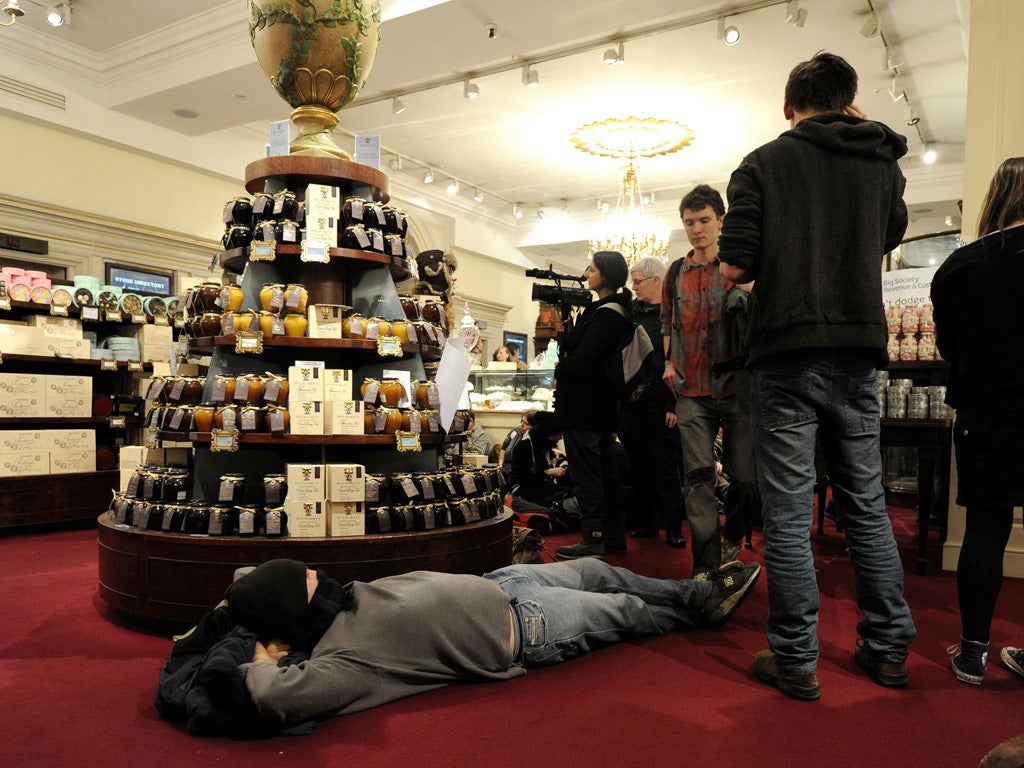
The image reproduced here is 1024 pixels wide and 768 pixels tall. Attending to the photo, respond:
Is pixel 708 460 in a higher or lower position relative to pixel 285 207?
lower

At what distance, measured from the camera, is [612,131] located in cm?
883

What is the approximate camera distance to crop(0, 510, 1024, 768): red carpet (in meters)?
1.73

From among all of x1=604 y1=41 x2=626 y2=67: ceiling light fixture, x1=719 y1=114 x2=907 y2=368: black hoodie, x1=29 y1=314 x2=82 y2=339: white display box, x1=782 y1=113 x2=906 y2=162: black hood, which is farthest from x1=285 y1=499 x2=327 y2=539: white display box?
x1=604 y1=41 x2=626 y2=67: ceiling light fixture

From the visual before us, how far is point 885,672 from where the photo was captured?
213cm

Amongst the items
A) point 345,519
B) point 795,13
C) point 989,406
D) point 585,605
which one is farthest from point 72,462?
point 795,13

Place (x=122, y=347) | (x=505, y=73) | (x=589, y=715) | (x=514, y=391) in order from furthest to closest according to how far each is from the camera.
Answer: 1. (x=514, y=391)
2. (x=505, y=73)
3. (x=122, y=347)
4. (x=589, y=715)

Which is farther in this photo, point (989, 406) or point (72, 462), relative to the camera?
point (72, 462)

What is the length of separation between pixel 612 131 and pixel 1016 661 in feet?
24.8

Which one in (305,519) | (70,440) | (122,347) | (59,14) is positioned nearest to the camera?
(305,519)

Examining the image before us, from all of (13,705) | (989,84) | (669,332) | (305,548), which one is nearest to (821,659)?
(669,332)

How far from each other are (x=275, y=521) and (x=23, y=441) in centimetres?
308

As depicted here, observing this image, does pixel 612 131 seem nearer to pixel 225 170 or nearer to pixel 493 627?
pixel 225 170

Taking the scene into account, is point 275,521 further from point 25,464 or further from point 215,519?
point 25,464

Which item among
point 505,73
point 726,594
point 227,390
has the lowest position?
point 726,594
